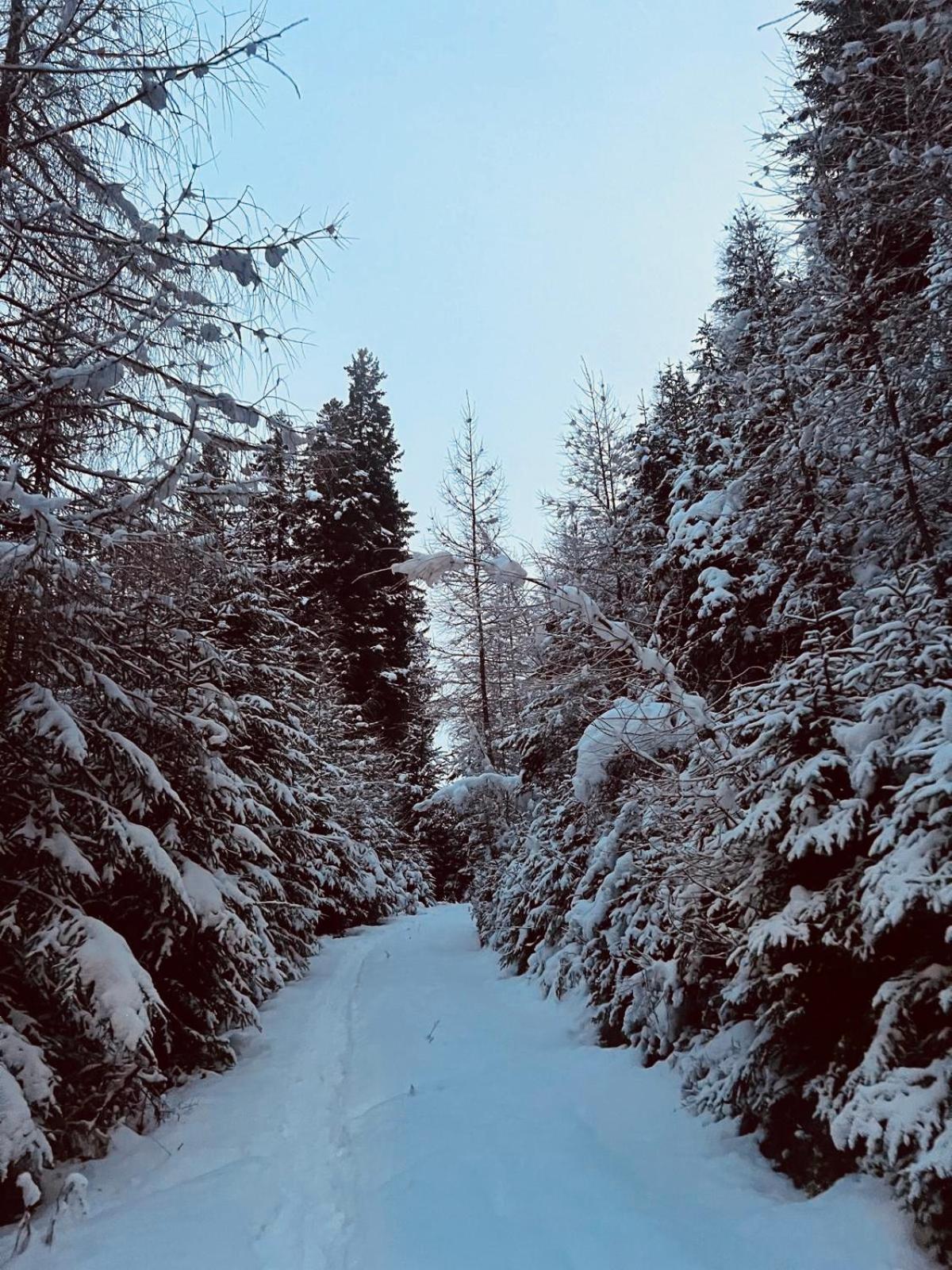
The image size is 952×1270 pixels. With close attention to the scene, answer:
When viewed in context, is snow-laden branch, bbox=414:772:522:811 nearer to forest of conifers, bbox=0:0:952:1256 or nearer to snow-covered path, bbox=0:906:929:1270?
forest of conifers, bbox=0:0:952:1256

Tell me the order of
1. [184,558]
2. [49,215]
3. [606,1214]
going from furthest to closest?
[184,558]
[606,1214]
[49,215]

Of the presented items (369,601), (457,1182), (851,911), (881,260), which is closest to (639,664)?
(851,911)

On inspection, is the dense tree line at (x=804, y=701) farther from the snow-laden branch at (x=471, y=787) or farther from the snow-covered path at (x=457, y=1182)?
the snow-laden branch at (x=471, y=787)

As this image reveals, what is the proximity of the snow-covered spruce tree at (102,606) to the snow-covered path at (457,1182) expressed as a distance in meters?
0.54

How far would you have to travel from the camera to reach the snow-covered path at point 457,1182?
3328mm

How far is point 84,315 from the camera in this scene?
375 centimetres

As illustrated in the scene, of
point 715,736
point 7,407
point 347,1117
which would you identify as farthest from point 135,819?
point 715,736

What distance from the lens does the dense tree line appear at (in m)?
3.18

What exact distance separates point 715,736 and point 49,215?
4.43 m

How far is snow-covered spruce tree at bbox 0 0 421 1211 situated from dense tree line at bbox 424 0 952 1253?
1.67 metres

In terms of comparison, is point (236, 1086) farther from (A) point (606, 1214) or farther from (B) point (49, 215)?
(B) point (49, 215)

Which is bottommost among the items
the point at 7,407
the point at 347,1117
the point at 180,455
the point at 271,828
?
the point at 347,1117

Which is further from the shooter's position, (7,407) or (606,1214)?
(606,1214)

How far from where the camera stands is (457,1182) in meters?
4.15
